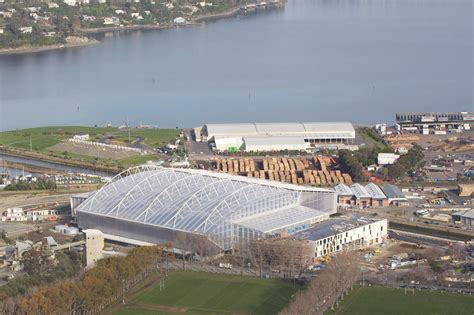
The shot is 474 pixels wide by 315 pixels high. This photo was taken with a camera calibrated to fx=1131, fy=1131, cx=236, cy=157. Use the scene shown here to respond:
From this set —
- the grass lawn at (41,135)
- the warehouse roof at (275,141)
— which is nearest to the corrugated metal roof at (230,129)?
the warehouse roof at (275,141)

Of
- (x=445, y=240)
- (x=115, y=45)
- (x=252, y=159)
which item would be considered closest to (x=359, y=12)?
(x=115, y=45)

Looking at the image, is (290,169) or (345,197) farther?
Answer: (290,169)

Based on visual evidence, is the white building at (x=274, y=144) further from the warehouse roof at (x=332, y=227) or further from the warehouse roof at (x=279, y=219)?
the warehouse roof at (x=279, y=219)

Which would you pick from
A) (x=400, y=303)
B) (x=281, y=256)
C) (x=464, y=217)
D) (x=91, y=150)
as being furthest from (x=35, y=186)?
(x=400, y=303)

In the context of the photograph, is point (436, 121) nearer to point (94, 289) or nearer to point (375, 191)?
point (375, 191)

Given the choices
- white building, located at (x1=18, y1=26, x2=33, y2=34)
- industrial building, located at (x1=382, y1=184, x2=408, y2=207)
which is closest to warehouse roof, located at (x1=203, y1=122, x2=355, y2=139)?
industrial building, located at (x1=382, y1=184, x2=408, y2=207)

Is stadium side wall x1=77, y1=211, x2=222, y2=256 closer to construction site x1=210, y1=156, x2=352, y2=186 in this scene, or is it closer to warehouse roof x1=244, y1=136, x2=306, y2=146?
construction site x1=210, y1=156, x2=352, y2=186

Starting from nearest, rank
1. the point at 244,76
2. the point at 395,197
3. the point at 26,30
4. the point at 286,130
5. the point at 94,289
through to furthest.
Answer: the point at 94,289, the point at 395,197, the point at 286,130, the point at 244,76, the point at 26,30
